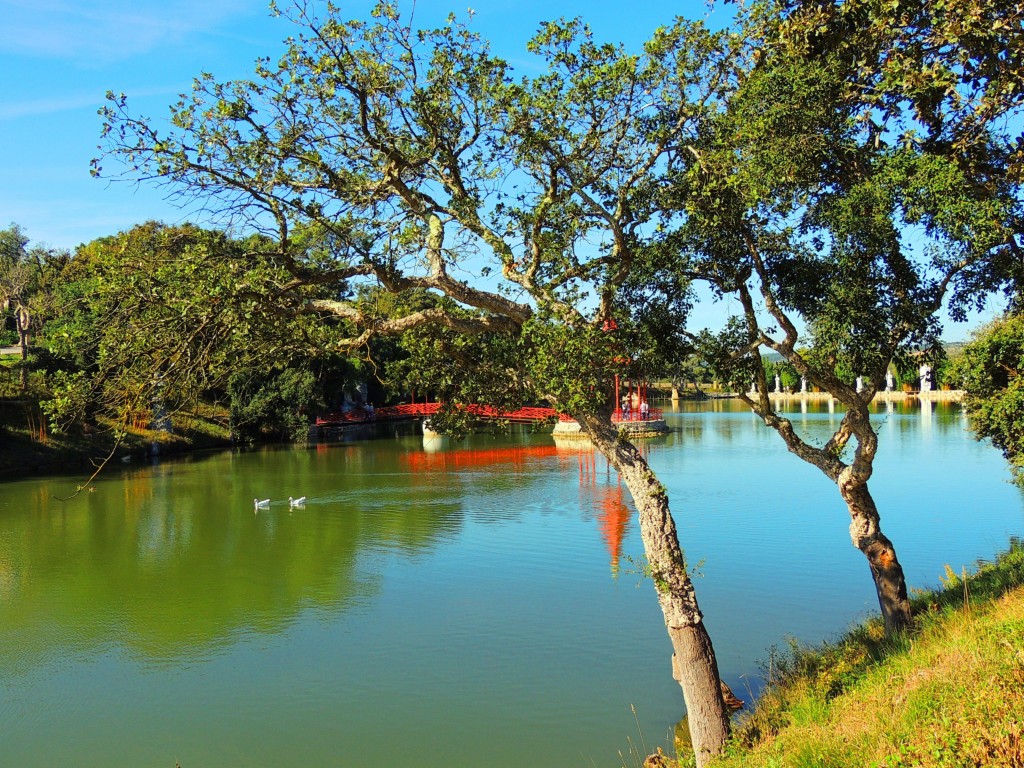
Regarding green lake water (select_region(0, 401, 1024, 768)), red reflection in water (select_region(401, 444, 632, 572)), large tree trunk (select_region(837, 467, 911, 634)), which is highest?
large tree trunk (select_region(837, 467, 911, 634))

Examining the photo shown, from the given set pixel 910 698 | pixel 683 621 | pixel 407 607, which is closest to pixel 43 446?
pixel 407 607

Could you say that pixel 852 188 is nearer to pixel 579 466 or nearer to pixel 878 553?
pixel 878 553

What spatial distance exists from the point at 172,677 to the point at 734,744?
7.04m

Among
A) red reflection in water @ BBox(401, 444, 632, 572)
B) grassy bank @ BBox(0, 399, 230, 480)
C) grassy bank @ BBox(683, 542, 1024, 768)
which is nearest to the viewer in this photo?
grassy bank @ BBox(683, 542, 1024, 768)

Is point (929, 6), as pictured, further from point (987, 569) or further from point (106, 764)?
point (106, 764)

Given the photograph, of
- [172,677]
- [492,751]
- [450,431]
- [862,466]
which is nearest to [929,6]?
[862,466]

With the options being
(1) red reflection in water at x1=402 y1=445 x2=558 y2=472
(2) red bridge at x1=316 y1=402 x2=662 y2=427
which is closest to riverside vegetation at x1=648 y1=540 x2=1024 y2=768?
(1) red reflection in water at x1=402 y1=445 x2=558 y2=472

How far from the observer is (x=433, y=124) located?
649 centimetres

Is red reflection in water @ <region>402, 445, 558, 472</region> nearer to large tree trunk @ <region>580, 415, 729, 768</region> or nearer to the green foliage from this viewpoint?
the green foliage

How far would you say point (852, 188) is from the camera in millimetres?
6738

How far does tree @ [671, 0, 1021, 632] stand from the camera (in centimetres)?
622

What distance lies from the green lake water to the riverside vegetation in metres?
1.37

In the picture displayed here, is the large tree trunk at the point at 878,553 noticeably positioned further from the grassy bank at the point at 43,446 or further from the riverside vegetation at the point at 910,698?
the grassy bank at the point at 43,446

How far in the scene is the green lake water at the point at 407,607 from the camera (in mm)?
8430
